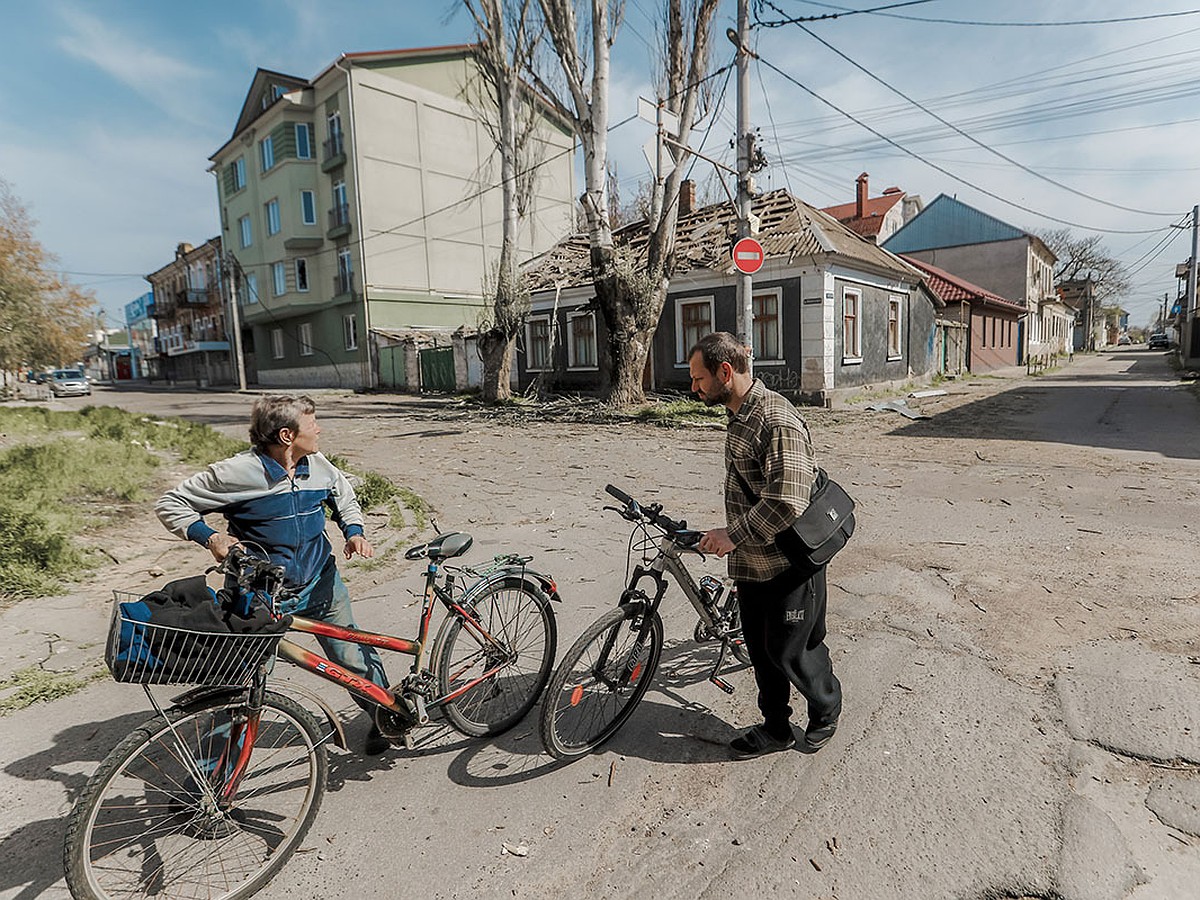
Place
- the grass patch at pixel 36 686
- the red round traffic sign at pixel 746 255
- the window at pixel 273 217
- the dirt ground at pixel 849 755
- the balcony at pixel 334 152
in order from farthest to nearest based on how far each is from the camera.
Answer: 1. the window at pixel 273 217
2. the balcony at pixel 334 152
3. the red round traffic sign at pixel 746 255
4. the grass patch at pixel 36 686
5. the dirt ground at pixel 849 755

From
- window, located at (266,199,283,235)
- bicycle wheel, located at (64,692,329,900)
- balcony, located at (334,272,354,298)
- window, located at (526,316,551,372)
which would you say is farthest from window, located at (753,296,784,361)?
window, located at (266,199,283,235)

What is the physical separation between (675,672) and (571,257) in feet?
72.6

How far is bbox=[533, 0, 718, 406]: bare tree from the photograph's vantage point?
15.1m

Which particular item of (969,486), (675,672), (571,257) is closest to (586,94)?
(571,257)

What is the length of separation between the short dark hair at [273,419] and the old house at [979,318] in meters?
27.6

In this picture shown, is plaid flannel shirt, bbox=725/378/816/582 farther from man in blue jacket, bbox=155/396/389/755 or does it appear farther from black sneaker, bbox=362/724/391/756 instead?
black sneaker, bbox=362/724/391/756

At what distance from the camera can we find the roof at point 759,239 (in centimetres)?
1753

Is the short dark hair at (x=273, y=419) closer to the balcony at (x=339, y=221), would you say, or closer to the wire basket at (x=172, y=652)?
the wire basket at (x=172, y=652)

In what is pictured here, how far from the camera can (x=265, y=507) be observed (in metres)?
2.72

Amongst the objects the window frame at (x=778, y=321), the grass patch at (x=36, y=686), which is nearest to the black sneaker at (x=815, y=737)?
the grass patch at (x=36, y=686)

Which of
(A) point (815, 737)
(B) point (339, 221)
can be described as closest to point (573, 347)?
(B) point (339, 221)

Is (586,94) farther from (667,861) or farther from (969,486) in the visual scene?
(667,861)

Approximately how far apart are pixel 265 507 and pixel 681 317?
17.9 meters

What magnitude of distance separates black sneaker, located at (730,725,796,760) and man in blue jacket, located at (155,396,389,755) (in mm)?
1601
